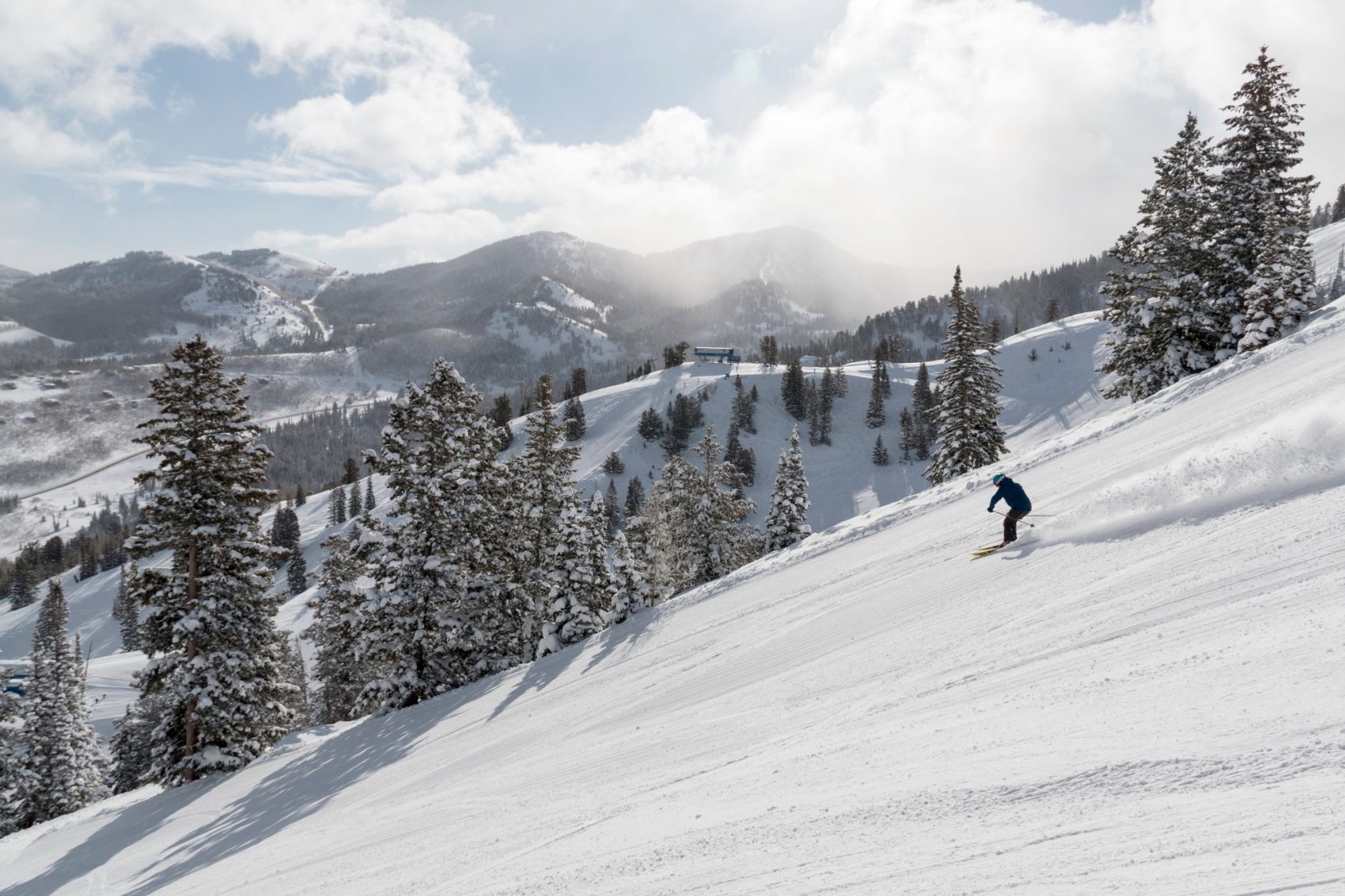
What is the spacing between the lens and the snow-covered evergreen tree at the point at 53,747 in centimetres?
3422

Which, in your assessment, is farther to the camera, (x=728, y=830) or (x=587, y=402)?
(x=587, y=402)

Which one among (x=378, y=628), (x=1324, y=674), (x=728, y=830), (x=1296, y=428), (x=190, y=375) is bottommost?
(x=378, y=628)

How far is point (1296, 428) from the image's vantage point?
9.11 meters

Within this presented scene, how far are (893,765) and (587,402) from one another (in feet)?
407

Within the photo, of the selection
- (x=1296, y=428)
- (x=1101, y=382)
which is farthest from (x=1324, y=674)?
(x=1101, y=382)

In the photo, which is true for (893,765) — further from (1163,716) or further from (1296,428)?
(1296,428)

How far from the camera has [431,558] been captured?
894 inches

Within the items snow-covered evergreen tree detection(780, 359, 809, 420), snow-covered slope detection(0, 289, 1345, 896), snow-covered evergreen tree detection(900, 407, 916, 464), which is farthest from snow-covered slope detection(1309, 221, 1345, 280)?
snow-covered slope detection(0, 289, 1345, 896)

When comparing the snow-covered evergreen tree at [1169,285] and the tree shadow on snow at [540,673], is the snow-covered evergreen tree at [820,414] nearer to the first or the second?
the snow-covered evergreen tree at [1169,285]

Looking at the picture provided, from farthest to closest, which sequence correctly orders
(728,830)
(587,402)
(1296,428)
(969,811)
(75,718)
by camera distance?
(587,402) < (75,718) < (1296,428) < (728,830) < (969,811)

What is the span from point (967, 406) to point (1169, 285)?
10622 mm

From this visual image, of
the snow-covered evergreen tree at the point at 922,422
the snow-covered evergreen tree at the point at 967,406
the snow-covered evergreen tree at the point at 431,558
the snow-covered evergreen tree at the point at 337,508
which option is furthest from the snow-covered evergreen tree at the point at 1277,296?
the snow-covered evergreen tree at the point at 337,508

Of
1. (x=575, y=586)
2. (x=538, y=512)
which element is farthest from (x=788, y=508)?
(x=575, y=586)

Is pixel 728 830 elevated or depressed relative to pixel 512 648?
elevated
